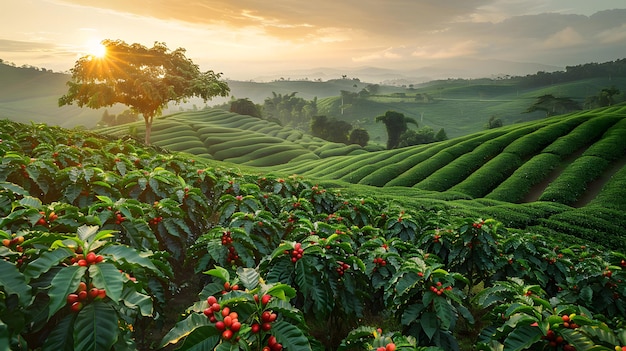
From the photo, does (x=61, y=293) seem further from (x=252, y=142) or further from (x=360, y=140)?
(x=360, y=140)

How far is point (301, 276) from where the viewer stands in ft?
19.1

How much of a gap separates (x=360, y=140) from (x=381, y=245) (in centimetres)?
9705

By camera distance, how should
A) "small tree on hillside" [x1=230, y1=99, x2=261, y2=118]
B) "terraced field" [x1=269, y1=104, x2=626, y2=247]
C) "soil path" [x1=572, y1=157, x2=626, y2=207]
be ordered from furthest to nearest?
"small tree on hillside" [x1=230, y1=99, x2=261, y2=118] < "soil path" [x1=572, y1=157, x2=626, y2=207] < "terraced field" [x1=269, y1=104, x2=626, y2=247]

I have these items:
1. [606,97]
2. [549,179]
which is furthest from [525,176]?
[606,97]

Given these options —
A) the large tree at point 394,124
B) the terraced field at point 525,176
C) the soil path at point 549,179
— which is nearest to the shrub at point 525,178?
the terraced field at point 525,176

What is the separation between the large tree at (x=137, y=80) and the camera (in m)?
38.0

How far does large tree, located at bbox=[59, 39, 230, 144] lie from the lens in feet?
125

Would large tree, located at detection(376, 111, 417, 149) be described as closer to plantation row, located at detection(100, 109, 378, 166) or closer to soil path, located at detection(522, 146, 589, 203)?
plantation row, located at detection(100, 109, 378, 166)

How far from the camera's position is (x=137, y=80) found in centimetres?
3806

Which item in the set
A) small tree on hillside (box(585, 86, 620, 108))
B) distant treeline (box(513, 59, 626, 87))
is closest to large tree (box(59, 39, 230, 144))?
small tree on hillside (box(585, 86, 620, 108))

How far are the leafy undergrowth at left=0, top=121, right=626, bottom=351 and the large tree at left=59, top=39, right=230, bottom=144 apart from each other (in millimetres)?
29240

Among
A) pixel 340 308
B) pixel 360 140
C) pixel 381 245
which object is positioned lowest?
pixel 360 140

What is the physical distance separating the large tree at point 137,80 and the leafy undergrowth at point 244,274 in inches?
1151

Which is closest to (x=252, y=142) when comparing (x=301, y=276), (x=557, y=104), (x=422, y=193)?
(x=422, y=193)
